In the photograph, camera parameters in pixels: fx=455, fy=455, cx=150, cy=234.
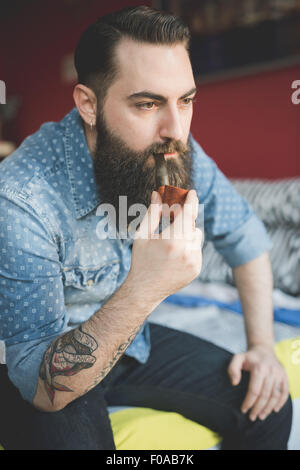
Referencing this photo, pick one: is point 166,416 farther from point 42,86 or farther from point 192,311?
point 42,86

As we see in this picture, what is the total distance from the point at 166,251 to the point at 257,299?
0.52 metres

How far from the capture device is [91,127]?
2.89 feet

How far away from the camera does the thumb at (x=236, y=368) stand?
0.93 meters

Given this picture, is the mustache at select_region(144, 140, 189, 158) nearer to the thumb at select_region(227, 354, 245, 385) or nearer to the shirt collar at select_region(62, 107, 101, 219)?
the shirt collar at select_region(62, 107, 101, 219)

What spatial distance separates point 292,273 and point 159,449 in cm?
84

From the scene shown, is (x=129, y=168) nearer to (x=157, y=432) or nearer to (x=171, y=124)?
(x=171, y=124)

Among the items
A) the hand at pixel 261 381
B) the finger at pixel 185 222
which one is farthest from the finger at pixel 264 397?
the finger at pixel 185 222

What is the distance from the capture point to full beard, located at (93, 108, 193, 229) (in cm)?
80

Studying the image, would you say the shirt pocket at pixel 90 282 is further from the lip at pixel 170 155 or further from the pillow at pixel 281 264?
the pillow at pixel 281 264

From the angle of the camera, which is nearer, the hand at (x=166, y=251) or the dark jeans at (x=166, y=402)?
the hand at (x=166, y=251)

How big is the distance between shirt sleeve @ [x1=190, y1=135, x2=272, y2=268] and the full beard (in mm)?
146

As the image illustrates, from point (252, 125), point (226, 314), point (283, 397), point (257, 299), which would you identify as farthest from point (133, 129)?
point (252, 125)

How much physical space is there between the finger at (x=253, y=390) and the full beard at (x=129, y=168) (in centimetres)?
41
